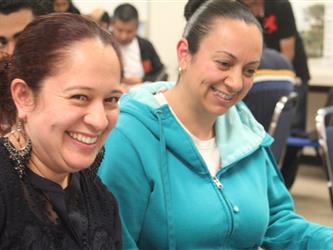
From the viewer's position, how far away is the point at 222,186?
1.52 m

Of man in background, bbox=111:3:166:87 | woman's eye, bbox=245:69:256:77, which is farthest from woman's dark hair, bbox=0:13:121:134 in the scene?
man in background, bbox=111:3:166:87

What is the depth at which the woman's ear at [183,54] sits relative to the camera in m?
1.55

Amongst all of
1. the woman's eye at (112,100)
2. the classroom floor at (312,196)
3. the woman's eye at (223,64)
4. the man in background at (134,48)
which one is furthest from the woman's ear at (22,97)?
the man in background at (134,48)

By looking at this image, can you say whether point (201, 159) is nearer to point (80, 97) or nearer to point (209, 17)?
point (209, 17)

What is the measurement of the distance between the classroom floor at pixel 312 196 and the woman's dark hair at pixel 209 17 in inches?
94.6

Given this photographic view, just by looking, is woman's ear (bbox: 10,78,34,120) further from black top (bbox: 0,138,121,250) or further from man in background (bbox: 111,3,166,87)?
man in background (bbox: 111,3,166,87)

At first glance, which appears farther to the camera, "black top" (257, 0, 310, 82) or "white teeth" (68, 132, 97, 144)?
"black top" (257, 0, 310, 82)

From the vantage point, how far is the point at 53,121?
963mm

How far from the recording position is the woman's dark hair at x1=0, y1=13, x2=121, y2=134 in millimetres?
977

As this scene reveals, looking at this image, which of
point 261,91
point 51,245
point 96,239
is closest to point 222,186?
point 96,239

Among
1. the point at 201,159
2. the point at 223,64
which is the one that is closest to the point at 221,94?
the point at 223,64

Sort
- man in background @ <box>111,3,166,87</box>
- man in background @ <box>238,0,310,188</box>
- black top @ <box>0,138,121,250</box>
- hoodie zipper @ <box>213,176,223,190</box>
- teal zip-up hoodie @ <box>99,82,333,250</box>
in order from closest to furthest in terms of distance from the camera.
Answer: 1. black top @ <box>0,138,121,250</box>
2. teal zip-up hoodie @ <box>99,82,333,250</box>
3. hoodie zipper @ <box>213,176,223,190</box>
4. man in background @ <box>238,0,310,188</box>
5. man in background @ <box>111,3,166,87</box>

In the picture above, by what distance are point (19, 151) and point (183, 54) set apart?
680mm

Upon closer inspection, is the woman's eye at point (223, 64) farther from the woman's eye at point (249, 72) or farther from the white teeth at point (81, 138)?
the white teeth at point (81, 138)
